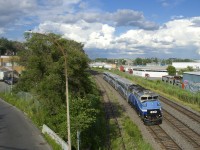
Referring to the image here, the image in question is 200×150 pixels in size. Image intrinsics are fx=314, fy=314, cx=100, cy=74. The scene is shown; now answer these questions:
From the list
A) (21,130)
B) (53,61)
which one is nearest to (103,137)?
(21,130)

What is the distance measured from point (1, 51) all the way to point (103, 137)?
127 metres

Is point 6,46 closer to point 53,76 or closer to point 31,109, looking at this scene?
point 31,109

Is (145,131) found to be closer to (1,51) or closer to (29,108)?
(29,108)

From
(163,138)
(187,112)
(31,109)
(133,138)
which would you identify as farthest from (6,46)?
(163,138)

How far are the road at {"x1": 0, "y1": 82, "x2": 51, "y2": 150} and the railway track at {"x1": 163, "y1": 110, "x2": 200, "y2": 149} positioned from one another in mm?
12010

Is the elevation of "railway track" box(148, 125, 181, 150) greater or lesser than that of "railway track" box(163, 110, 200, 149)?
lesser

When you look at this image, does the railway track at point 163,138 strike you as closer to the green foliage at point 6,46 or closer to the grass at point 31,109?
the grass at point 31,109

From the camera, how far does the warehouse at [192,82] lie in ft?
200

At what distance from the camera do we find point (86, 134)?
25.6 m

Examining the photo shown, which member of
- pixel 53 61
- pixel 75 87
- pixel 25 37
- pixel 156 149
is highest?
pixel 25 37

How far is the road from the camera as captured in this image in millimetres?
25094

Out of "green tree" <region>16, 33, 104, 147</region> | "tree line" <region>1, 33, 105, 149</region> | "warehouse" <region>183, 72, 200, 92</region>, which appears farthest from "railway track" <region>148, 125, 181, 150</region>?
"warehouse" <region>183, 72, 200, 92</region>

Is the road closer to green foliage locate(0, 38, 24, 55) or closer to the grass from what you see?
the grass

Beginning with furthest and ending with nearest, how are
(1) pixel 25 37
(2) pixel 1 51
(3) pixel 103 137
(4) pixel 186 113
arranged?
(2) pixel 1 51 → (4) pixel 186 113 → (1) pixel 25 37 → (3) pixel 103 137
